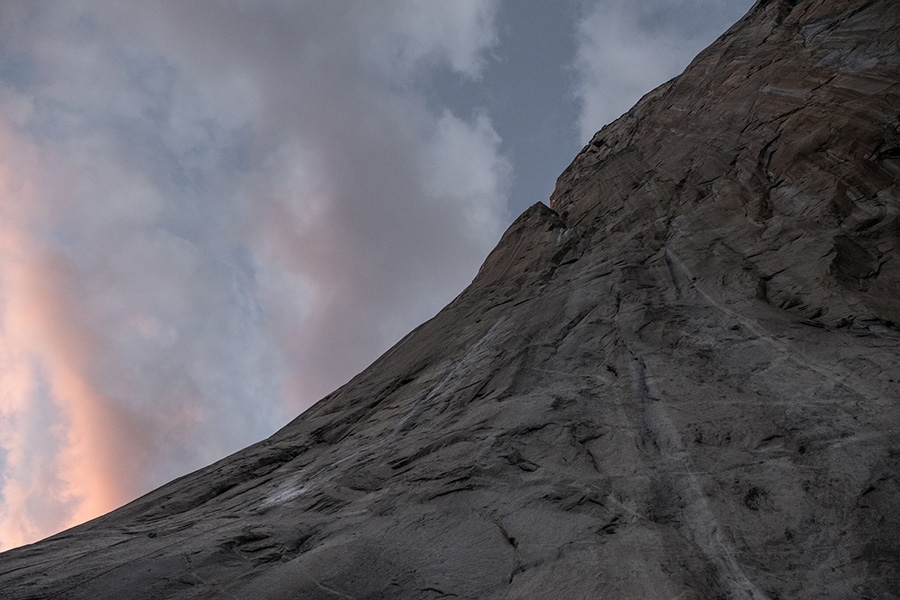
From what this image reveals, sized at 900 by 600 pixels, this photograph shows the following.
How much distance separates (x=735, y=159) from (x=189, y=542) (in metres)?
→ 18.6

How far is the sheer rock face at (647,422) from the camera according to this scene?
8234mm

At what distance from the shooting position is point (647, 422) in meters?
11.0

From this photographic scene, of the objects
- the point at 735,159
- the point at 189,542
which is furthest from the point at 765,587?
the point at 735,159

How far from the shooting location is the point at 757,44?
76.0ft

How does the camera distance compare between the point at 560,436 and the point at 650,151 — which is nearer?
the point at 560,436

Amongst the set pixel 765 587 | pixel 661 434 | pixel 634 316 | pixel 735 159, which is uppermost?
pixel 735 159

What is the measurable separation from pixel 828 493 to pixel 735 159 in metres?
13.6

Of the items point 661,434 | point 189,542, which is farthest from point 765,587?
point 189,542

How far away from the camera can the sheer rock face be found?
8234mm

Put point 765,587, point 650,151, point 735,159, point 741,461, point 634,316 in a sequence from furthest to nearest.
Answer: point 650,151 → point 735,159 → point 634,316 → point 741,461 → point 765,587

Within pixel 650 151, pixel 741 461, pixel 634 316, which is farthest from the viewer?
pixel 650 151

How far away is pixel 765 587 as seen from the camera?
7227 mm

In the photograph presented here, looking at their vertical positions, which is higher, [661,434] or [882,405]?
[661,434]

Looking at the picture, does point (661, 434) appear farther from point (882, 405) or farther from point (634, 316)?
point (634, 316)
